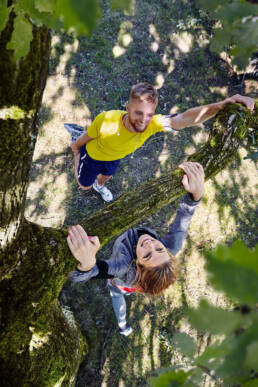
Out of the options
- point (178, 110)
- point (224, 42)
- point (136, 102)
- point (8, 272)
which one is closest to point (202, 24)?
point (178, 110)

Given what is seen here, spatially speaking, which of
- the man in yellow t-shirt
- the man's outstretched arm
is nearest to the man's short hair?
the man in yellow t-shirt

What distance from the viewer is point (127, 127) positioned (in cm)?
292

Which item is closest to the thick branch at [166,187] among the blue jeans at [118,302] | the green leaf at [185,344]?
the green leaf at [185,344]

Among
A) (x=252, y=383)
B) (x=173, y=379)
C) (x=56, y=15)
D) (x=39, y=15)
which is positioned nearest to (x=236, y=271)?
(x=252, y=383)

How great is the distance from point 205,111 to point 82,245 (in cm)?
172

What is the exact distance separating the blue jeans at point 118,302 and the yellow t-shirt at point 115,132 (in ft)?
5.38

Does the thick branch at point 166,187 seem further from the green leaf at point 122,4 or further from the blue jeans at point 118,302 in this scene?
the blue jeans at point 118,302

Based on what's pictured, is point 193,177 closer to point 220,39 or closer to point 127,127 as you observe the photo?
point 127,127

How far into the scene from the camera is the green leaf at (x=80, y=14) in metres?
0.65

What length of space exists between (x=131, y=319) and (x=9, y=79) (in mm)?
3776

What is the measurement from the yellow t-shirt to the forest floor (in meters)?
1.47

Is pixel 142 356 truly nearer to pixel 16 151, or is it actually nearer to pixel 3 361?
pixel 3 361

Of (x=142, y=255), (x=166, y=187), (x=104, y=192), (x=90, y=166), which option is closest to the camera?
(x=166, y=187)

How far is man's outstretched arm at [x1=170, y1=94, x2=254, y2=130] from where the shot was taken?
8.39 feet
